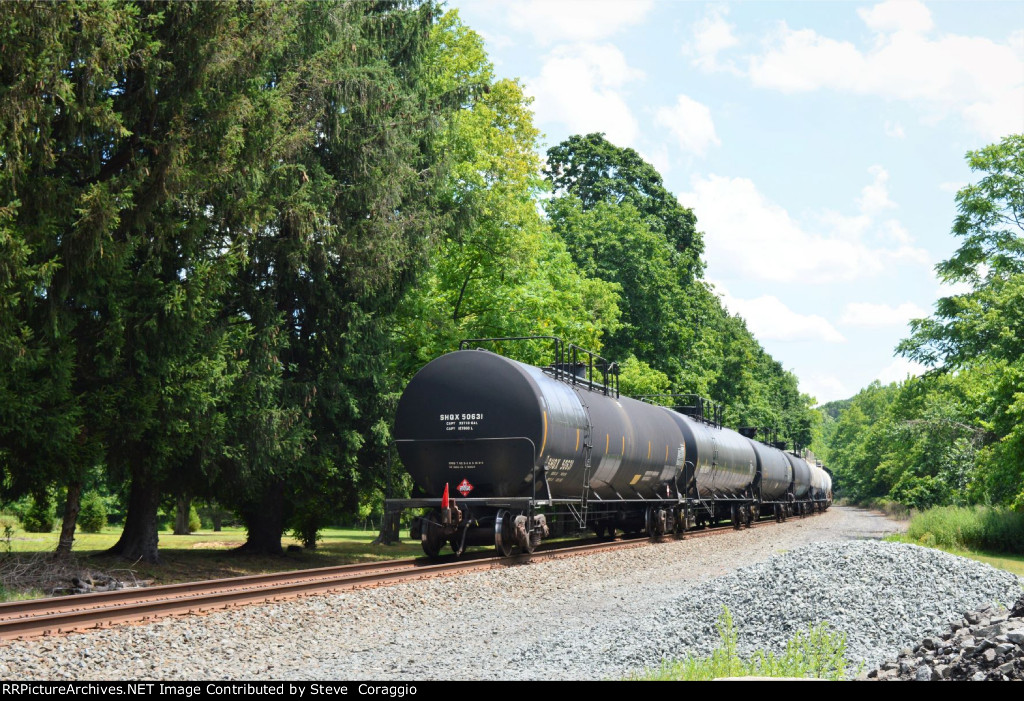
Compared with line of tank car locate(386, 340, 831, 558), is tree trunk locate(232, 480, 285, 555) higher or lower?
lower

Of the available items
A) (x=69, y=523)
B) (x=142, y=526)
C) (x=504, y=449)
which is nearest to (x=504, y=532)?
(x=504, y=449)

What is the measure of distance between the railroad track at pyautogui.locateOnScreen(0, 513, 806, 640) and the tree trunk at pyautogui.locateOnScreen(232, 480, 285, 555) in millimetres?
7409

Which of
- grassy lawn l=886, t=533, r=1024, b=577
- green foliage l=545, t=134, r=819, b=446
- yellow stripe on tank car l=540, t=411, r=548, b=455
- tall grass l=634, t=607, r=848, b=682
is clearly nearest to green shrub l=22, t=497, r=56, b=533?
green foliage l=545, t=134, r=819, b=446

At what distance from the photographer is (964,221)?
36750 millimetres

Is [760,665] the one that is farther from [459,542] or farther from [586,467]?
[586,467]

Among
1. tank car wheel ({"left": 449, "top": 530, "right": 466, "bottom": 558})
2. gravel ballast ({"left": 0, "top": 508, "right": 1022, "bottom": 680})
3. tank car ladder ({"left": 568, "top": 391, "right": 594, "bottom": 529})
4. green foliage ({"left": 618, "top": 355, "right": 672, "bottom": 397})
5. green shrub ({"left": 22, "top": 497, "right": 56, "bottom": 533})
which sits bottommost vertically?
green shrub ({"left": 22, "top": 497, "right": 56, "bottom": 533})

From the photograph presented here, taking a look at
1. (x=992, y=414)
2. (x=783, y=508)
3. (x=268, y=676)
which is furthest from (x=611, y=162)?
(x=268, y=676)

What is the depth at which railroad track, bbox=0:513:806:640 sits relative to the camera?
953 centimetres

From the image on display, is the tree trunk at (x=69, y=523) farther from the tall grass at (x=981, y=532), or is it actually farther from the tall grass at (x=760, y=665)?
the tall grass at (x=981, y=532)

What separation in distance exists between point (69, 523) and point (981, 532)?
923 inches

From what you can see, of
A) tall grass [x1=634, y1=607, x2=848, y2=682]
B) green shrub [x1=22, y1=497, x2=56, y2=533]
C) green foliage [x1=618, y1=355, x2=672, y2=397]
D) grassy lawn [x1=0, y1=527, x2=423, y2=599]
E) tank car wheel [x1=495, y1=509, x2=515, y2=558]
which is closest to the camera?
tall grass [x1=634, y1=607, x2=848, y2=682]

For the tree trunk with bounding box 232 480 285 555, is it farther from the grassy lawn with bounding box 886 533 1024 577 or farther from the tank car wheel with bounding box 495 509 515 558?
the grassy lawn with bounding box 886 533 1024 577

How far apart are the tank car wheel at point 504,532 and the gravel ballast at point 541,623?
4.10ft

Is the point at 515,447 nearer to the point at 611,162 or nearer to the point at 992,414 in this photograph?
the point at 992,414
